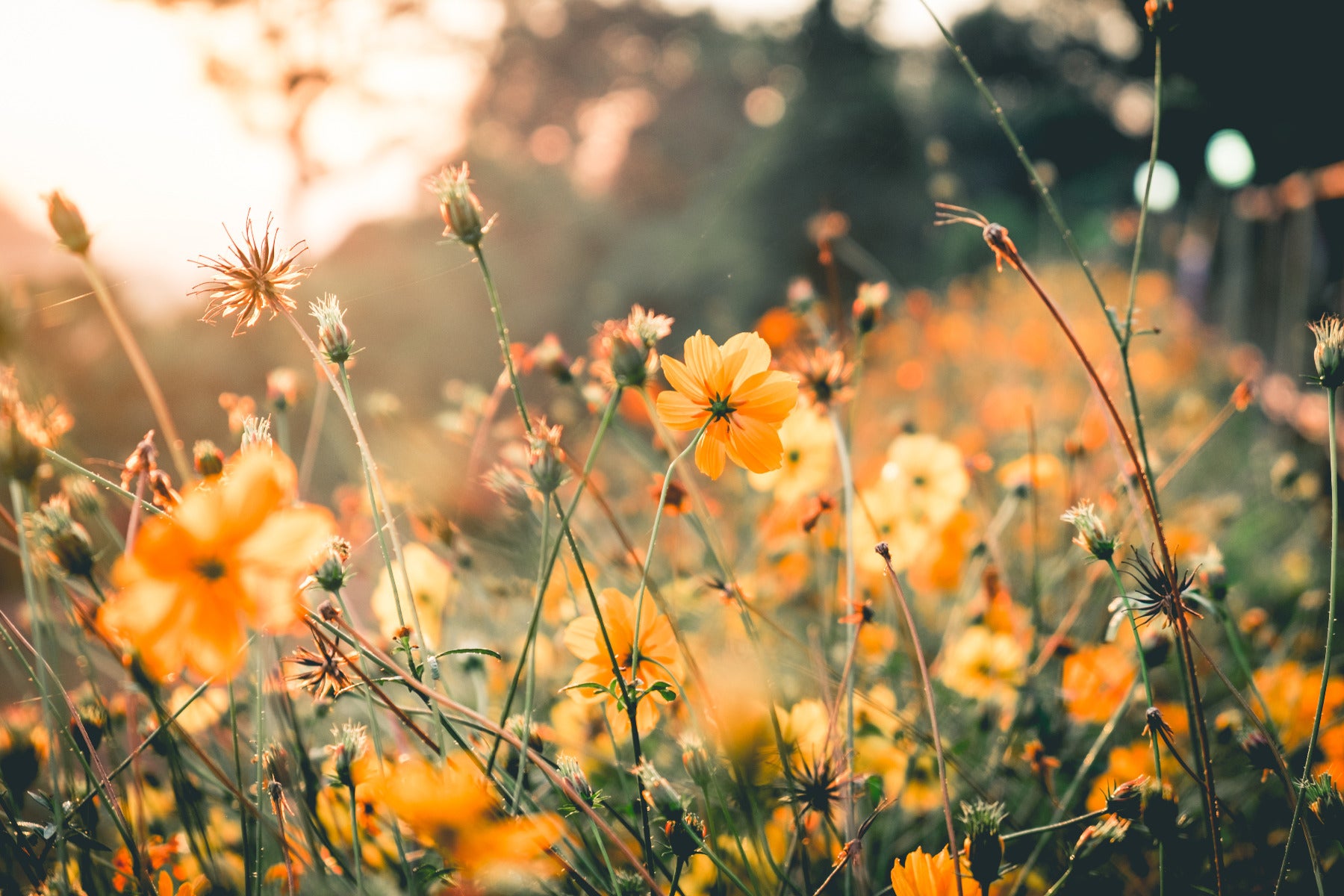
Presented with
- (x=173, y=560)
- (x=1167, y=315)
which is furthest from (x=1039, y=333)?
(x=173, y=560)

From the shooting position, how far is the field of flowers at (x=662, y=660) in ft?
1.45

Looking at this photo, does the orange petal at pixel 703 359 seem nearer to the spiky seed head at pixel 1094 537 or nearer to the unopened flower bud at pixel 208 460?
the spiky seed head at pixel 1094 537

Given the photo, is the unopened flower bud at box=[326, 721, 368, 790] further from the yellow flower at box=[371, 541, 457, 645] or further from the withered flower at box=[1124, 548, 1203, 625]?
the withered flower at box=[1124, 548, 1203, 625]

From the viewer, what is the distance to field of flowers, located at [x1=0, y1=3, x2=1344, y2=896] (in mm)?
442

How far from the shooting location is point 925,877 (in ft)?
1.60

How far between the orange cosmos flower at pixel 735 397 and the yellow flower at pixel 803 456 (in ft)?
1.51

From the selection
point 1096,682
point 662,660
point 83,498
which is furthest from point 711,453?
point 1096,682

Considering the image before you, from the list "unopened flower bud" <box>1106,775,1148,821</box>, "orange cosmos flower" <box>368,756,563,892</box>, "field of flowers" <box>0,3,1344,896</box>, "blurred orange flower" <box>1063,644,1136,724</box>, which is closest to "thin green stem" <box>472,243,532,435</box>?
"field of flowers" <box>0,3,1344,896</box>

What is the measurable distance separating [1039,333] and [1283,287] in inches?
44.0

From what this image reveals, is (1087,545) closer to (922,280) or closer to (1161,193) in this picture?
(1161,193)

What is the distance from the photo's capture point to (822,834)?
0.72m

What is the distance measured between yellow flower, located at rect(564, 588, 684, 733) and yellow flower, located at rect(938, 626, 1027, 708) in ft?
1.70

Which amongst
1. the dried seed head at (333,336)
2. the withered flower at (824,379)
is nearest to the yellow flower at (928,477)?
the withered flower at (824,379)

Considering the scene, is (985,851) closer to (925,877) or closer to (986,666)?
(925,877)
